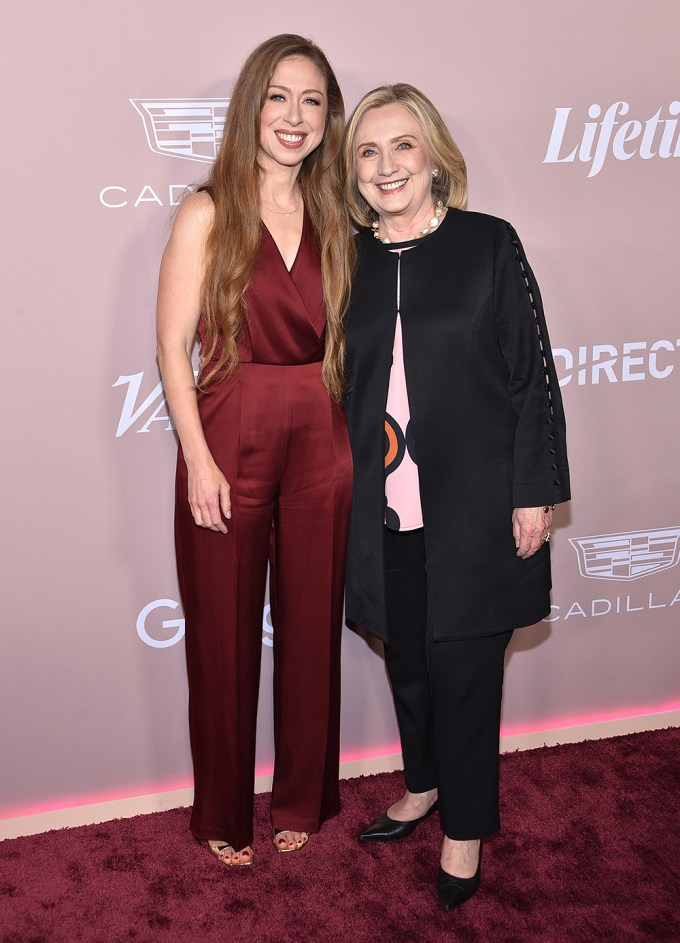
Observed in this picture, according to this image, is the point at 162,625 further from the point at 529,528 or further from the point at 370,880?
the point at 529,528

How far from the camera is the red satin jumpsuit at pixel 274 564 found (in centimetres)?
224

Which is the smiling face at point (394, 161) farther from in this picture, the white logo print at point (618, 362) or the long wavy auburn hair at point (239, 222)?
the white logo print at point (618, 362)

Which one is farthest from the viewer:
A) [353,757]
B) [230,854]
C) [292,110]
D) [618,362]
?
[353,757]

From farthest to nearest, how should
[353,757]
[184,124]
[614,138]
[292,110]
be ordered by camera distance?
[353,757] → [614,138] → [184,124] → [292,110]

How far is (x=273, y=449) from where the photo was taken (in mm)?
2268

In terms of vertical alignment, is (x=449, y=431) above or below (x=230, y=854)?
above

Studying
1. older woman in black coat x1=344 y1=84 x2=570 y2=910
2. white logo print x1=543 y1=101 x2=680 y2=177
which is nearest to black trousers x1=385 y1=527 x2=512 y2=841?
older woman in black coat x1=344 y1=84 x2=570 y2=910

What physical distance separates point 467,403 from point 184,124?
99 cm

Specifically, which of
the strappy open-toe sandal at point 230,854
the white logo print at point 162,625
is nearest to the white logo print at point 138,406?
the white logo print at point 162,625

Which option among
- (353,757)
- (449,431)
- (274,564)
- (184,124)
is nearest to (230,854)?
(353,757)

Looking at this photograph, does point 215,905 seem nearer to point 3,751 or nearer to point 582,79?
point 3,751

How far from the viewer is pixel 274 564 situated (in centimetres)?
246

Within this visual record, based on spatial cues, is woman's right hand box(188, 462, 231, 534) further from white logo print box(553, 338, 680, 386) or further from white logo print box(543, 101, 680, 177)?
white logo print box(543, 101, 680, 177)

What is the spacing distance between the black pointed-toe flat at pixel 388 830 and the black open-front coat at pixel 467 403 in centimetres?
65
